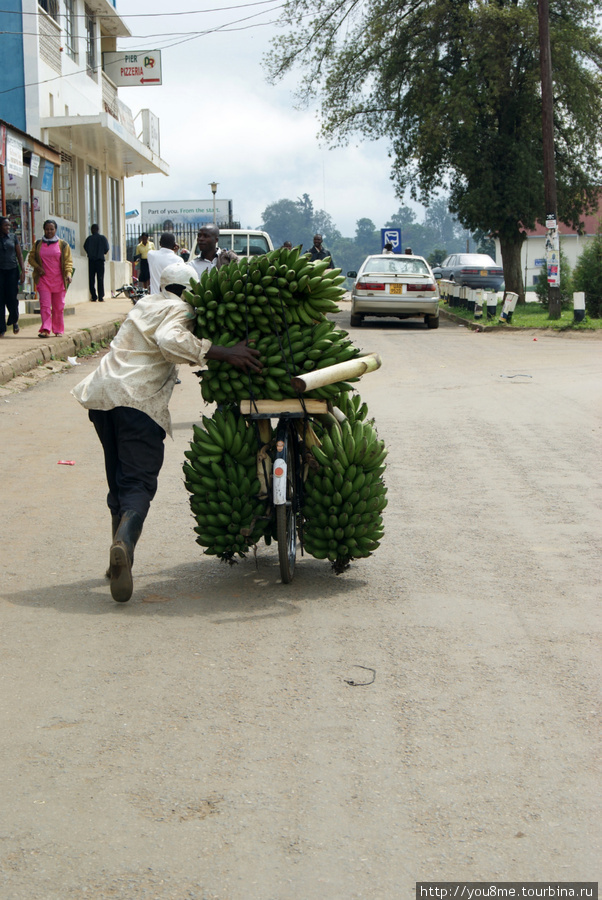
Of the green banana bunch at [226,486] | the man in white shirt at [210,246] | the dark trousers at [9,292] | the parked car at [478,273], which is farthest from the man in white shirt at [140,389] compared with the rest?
the parked car at [478,273]

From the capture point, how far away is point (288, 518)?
218 inches

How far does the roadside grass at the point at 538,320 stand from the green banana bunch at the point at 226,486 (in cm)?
1688

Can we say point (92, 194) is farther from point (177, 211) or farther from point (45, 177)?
point (177, 211)

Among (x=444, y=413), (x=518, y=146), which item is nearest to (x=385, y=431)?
(x=444, y=413)

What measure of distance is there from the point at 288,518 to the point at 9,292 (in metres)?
12.4

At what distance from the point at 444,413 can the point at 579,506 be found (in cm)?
416

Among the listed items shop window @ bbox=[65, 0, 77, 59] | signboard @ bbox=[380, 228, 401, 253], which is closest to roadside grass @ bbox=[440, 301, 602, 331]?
signboard @ bbox=[380, 228, 401, 253]

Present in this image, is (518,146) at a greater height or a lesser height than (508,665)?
greater

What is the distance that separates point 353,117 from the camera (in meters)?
30.6

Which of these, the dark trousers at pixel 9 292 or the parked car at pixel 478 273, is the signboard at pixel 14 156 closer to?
the dark trousers at pixel 9 292

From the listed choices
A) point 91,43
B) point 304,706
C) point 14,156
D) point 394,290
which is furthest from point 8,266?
point 91,43

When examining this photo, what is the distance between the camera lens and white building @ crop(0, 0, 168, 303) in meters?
22.8

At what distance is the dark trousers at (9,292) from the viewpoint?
1631cm

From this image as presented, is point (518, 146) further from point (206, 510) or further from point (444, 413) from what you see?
point (206, 510)
